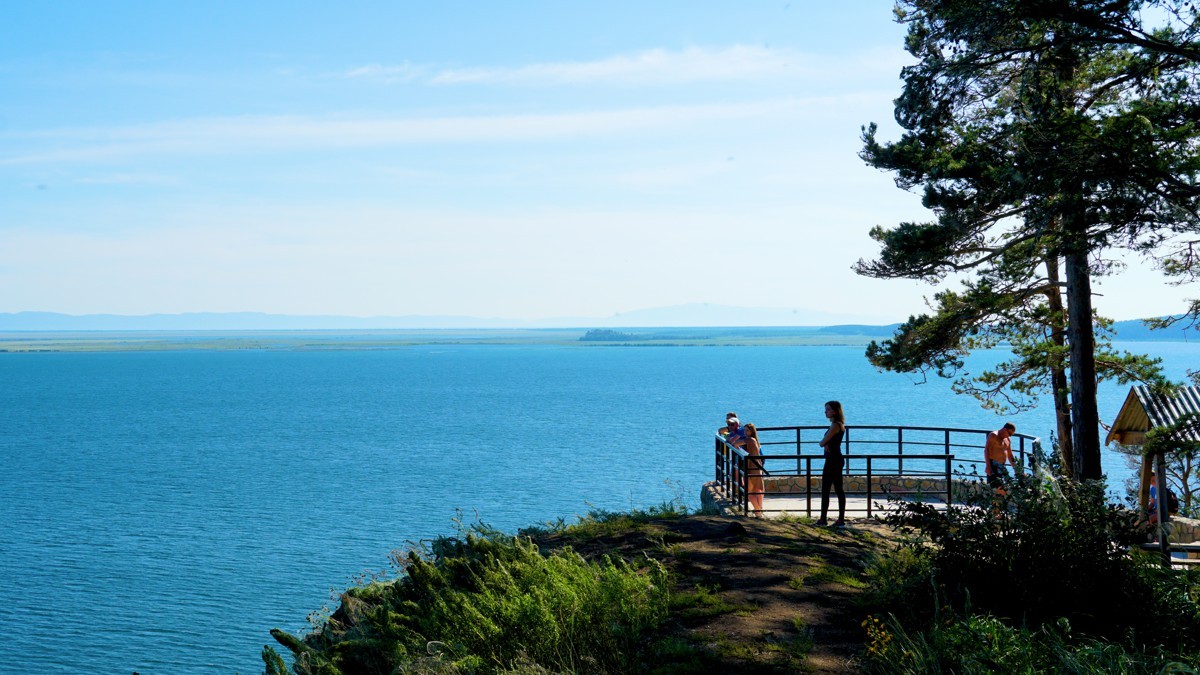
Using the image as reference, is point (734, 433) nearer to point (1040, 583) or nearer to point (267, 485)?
point (1040, 583)

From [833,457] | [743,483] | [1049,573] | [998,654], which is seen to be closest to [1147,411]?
[833,457]

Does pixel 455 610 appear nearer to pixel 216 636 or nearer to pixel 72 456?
pixel 216 636

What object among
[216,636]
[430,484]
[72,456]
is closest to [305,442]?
[72,456]

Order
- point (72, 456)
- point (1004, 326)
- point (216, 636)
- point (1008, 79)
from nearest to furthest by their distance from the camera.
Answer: point (1008, 79), point (1004, 326), point (216, 636), point (72, 456)

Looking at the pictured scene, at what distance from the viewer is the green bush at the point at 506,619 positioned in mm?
8500

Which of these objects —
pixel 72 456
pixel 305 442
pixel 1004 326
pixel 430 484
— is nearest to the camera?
pixel 1004 326

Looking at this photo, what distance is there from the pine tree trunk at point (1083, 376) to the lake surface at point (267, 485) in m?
13.3

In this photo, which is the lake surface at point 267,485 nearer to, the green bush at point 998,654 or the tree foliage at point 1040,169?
the tree foliage at point 1040,169

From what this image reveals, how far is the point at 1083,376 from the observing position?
18.2m

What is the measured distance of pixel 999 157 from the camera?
608 inches

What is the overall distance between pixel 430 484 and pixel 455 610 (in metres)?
44.9

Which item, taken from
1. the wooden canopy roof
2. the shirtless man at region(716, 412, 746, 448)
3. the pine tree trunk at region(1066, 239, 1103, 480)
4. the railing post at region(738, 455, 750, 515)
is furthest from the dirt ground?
the pine tree trunk at region(1066, 239, 1103, 480)

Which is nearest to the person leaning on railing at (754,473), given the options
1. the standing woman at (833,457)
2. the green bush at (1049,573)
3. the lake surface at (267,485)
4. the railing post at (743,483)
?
the railing post at (743,483)

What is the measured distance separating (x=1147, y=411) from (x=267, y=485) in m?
48.1
